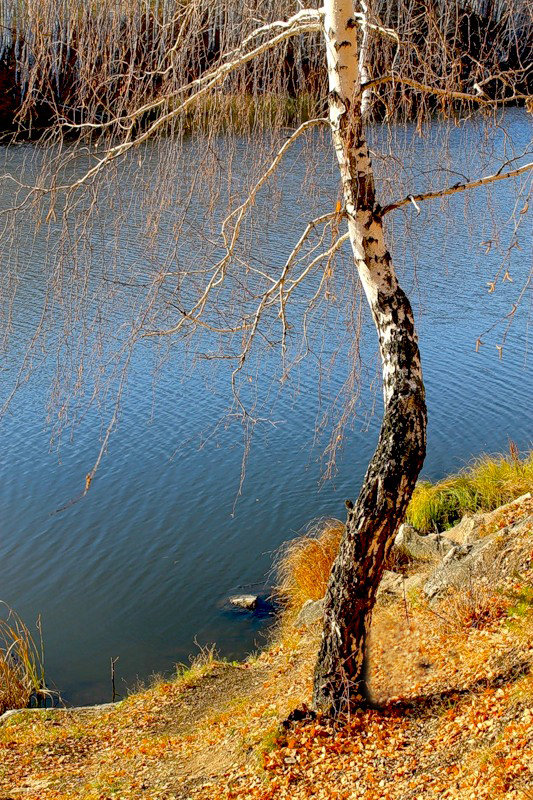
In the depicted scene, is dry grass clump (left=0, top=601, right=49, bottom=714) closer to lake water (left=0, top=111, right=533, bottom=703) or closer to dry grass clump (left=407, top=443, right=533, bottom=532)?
lake water (left=0, top=111, right=533, bottom=703)

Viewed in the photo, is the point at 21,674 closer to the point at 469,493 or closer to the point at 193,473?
the point at 193,473

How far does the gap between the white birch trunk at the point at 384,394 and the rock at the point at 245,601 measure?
3378 mm

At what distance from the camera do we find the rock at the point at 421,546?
650 centimetres

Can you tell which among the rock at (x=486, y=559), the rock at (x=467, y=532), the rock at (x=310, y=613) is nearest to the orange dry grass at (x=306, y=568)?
the rock at (x=310, y=613)

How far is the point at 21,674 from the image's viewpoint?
6.61 meters

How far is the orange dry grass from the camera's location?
7090mm

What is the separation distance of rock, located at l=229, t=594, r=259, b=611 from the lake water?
0.30 feet

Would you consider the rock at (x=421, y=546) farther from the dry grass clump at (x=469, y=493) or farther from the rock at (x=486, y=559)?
the dry grass clump at (x=469, y=493)

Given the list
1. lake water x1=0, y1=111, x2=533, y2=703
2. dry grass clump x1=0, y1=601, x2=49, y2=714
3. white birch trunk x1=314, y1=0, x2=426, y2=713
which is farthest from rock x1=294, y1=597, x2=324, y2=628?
white birch trunk x1=314, y1=0, x2=426, y2=713

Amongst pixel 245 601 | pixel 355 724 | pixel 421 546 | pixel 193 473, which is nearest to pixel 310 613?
pixel 421 546

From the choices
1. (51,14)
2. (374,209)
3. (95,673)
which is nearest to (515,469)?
(95,673)

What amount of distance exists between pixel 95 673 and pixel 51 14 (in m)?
5.21

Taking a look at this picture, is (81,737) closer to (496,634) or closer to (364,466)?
(496,634)

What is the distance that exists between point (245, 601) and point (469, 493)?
7.51 ft
